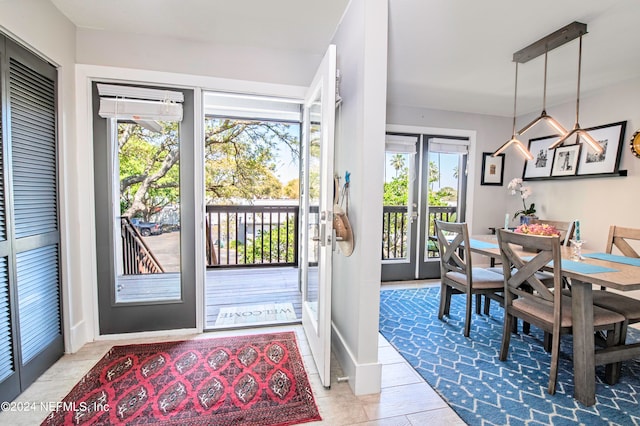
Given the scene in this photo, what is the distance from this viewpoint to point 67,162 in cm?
212

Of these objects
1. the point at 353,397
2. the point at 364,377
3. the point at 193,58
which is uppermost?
the point at 193,58

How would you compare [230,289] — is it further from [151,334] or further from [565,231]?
[565,231]

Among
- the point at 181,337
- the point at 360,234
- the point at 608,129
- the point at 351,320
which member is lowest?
the point at 181,337

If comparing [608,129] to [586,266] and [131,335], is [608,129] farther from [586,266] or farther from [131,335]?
[131,335]

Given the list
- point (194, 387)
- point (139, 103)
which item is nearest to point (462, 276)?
point (194, 387)

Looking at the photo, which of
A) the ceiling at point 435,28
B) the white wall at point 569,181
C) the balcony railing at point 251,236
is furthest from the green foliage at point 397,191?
the balcony railing at point 251,236

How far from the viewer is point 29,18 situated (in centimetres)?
174

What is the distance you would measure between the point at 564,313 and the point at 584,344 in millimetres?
206

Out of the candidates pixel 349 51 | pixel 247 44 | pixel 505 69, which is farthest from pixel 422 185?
pixel 247 44

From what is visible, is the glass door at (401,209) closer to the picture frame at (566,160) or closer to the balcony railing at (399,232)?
the balcony railing at (399,232)

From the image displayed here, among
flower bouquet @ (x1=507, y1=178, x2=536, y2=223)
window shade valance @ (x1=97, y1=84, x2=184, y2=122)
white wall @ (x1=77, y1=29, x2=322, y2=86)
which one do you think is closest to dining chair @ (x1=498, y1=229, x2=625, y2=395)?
flower bouquet @ (x1=507, y1=178, x2=536, y2=223)

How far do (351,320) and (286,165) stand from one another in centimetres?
350

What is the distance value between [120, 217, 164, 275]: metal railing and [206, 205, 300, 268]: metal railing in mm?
2118

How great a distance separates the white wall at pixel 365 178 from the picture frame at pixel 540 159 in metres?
3.25
